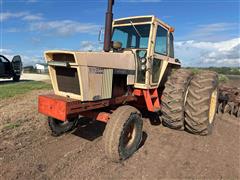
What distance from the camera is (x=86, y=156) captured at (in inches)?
178

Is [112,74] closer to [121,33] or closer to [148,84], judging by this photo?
[148,84]

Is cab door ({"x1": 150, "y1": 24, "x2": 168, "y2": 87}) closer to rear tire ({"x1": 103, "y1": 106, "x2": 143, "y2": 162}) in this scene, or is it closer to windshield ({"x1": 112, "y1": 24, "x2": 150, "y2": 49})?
windshield ({"x1": 112, "y1": 24, "x2": 150, "y2": 49})

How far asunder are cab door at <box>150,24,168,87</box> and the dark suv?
42.5 feet

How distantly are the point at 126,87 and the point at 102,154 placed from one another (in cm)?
154

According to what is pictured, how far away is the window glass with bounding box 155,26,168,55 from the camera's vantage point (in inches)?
230

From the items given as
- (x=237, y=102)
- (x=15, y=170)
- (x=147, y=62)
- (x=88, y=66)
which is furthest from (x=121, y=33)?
(x=237, y=102)

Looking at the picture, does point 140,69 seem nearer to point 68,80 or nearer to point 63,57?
point 68,80

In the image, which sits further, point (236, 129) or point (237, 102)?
point (237, 102)

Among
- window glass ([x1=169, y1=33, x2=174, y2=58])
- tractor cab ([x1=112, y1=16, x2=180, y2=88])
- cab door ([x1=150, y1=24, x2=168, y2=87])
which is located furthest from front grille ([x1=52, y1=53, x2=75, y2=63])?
window glass ([x1=169, y1=33, x2=174, y2=58])

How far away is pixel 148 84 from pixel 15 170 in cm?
313

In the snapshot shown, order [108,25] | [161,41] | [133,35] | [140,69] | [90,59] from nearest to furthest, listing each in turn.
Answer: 1. [90,59]
2. [108,25]
3. [140,69]
4. [133,35]
5. [161,41]

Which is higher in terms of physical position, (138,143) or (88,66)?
(88,66)

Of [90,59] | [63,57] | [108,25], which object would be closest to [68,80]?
[63,57]

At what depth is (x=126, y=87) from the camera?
5.40 m
